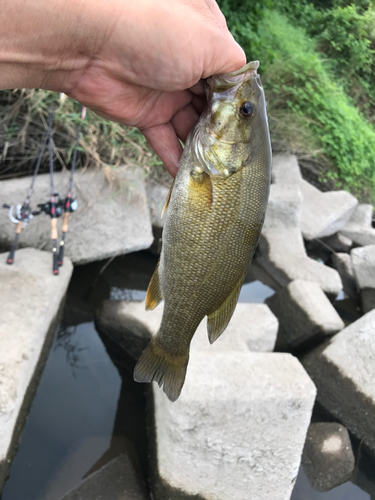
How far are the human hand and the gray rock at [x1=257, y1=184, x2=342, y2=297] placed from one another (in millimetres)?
3275

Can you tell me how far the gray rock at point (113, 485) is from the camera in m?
2.37

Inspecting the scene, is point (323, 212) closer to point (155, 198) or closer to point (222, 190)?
point (155, 198)

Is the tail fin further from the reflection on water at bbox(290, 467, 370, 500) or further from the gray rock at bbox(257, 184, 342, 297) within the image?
the gray rock at bbox(257, 184, 342, 297)

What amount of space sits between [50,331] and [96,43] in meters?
2.20

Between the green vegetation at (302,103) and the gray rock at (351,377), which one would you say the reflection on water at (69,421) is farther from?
the green vegetation at (302,103)

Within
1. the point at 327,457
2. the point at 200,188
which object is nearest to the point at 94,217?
the point at 200,188

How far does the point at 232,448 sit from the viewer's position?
7.66 feet

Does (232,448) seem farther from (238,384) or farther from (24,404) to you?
→ (24,404)

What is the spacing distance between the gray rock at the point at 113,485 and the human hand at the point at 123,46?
6.94 feet

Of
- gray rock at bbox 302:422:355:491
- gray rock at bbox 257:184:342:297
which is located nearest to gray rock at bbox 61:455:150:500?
gray rock at bbox 302:422:355:491

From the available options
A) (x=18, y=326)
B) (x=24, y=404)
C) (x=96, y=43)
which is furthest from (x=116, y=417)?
(x=96, y=43)

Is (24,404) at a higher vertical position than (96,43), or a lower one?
lower

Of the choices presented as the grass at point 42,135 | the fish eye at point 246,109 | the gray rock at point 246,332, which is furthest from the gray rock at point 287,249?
the fish eye at point 246,109

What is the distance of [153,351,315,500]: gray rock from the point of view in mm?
2291
